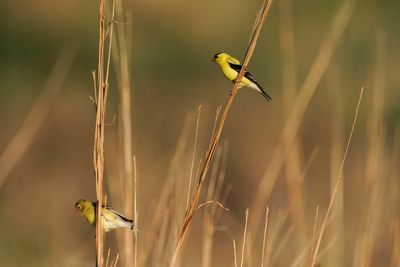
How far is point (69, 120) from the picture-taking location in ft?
53.7

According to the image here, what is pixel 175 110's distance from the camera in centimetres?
1633

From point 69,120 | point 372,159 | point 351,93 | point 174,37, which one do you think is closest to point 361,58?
point 351,93

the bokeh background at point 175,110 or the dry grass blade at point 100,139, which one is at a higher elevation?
the bokeh background at point 175,110

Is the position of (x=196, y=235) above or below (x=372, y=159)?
above

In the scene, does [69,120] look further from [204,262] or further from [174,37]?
[204,262]

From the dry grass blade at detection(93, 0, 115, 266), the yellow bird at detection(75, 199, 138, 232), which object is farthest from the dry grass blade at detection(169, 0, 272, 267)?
the yellow bird at detection(75, 199, 138, 232)

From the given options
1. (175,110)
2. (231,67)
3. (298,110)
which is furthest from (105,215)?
(175,110)

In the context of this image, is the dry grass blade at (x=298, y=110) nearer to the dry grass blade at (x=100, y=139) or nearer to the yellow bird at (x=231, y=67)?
the dry grass blade at (x=100, y=139)

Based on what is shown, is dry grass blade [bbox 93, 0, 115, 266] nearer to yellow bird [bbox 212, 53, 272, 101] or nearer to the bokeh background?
the bokeh background

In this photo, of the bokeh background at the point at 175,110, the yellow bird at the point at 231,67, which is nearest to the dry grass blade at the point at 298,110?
the bokeh background at the point at 175,110

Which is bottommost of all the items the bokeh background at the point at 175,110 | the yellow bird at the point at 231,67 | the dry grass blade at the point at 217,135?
the dry grass blade at the point at 217,135

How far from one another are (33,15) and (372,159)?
16.3 metres

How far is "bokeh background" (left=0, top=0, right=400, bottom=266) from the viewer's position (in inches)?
421

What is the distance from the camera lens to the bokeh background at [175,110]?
35.1 feet
